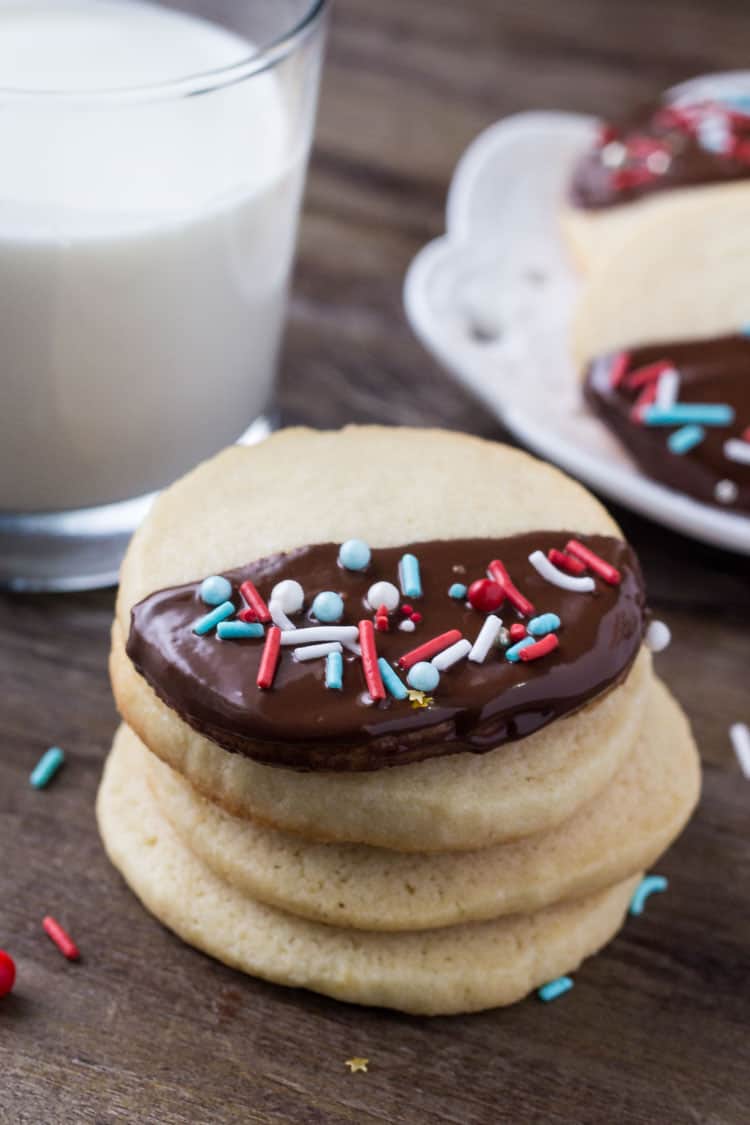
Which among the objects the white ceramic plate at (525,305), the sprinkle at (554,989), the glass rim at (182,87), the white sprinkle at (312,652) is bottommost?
the sprinkle at (554,989)

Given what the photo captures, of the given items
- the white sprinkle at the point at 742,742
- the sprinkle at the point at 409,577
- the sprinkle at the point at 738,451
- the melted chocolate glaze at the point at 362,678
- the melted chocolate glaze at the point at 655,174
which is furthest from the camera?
the melted chocolate glaze at the point at 655,174

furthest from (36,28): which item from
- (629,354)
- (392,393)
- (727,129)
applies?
(727,129)

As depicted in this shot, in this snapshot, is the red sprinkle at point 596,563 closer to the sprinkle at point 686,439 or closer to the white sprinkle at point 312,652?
the white sprinkle at point 312,652

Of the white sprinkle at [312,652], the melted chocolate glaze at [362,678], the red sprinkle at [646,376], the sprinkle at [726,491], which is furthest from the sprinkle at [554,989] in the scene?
the red sprinkle at [646,376]

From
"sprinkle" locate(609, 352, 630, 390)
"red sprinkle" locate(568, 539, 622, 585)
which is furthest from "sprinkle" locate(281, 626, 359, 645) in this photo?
"sprinkle" locate(609, 352, 630, 390)

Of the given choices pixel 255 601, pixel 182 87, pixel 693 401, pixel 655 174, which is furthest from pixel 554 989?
pixel 655 174

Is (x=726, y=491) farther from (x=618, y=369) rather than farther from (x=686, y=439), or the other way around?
(x=618, y=369)

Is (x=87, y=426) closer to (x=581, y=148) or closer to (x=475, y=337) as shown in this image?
(x=475, y=337)
